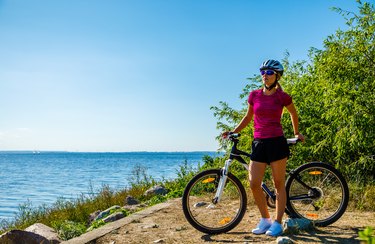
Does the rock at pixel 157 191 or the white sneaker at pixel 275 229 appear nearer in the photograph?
the white sneaker at pixel 275 229

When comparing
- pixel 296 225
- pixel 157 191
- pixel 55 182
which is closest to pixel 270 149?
pixel 296 225

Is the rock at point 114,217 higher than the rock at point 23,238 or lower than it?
higher

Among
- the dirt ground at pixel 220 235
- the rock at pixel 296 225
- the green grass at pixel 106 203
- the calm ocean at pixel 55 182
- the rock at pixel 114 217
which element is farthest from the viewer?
the calm ocean at pixel 55 182

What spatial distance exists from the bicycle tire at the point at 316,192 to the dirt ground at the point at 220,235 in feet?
0.73

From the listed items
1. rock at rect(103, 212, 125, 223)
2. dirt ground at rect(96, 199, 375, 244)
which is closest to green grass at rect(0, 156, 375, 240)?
rock at rect(103, 212, 125, 223)

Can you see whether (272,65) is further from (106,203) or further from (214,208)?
(106,203)

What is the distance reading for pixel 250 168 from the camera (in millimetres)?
6000

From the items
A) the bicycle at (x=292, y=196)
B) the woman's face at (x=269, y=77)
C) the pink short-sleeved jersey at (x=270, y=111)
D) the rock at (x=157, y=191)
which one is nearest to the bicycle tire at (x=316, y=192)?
the bicycle at (x=292, y=196)

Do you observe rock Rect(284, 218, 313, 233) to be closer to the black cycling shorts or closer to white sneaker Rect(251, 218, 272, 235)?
white sneaker Rect(251, 218, 272, 235)

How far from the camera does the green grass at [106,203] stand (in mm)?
8156

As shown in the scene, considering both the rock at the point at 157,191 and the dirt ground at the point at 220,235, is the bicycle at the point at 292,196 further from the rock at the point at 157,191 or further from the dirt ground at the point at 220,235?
the rock at the point at 157,191

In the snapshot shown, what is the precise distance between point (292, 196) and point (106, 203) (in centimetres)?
830

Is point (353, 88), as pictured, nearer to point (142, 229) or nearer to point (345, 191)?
point (345, 191)

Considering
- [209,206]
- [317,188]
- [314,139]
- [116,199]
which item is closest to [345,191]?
[317,188]
